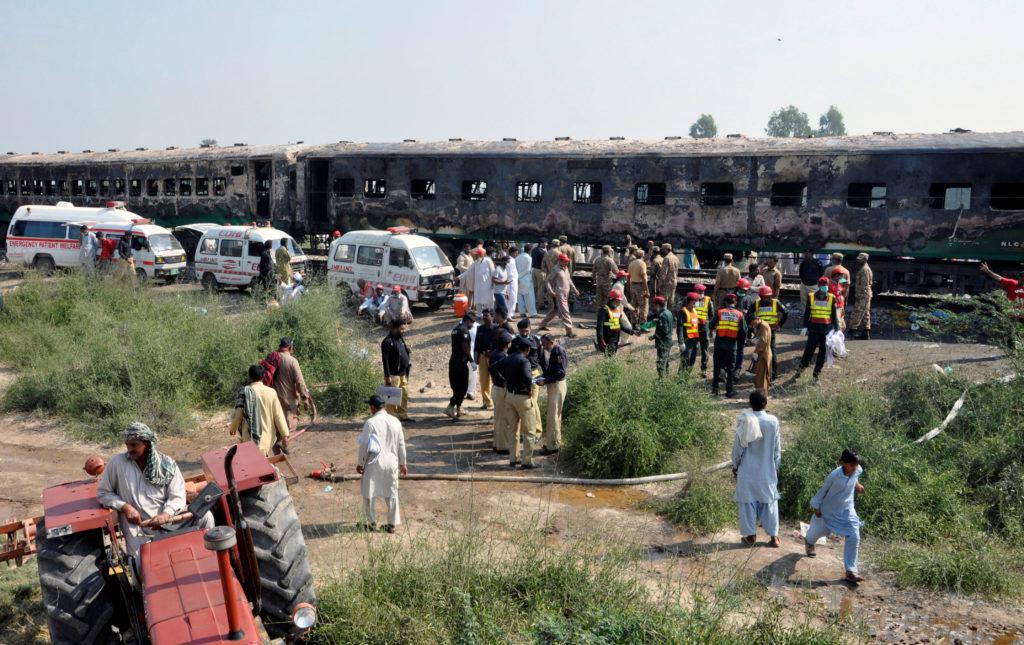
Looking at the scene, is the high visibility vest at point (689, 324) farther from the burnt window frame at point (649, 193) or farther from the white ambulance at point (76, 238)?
the white ambulance at point (76, 238)

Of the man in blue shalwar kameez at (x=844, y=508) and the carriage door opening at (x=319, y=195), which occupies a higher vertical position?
the carriage door opening at (x=319, y=195)

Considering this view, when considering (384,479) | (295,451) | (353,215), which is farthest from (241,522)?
(353,215)

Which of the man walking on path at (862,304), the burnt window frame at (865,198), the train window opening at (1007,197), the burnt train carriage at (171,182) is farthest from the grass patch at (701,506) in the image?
the burnt train carriage at (171,182)

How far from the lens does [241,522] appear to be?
3830 millimetres

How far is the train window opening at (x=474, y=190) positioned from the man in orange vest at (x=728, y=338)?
33.4 feet

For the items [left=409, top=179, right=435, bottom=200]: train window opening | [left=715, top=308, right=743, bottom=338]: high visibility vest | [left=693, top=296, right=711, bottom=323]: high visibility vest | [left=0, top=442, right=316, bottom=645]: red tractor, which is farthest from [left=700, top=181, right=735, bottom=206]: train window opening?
[left=0, top=442, right=316, bottom=645]: red tractor

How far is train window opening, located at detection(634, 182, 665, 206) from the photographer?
17.6 m

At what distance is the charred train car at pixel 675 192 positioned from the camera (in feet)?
49.0

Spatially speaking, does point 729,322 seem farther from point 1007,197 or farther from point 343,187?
point 343,187

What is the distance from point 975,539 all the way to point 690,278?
528 inches

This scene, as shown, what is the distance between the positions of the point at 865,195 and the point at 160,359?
13152 mm

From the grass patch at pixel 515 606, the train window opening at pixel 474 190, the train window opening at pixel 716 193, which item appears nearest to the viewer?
the grass patch at pixel 515 606

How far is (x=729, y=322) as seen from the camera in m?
10.4

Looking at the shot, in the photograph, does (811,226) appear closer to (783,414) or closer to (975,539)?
(783,414)
